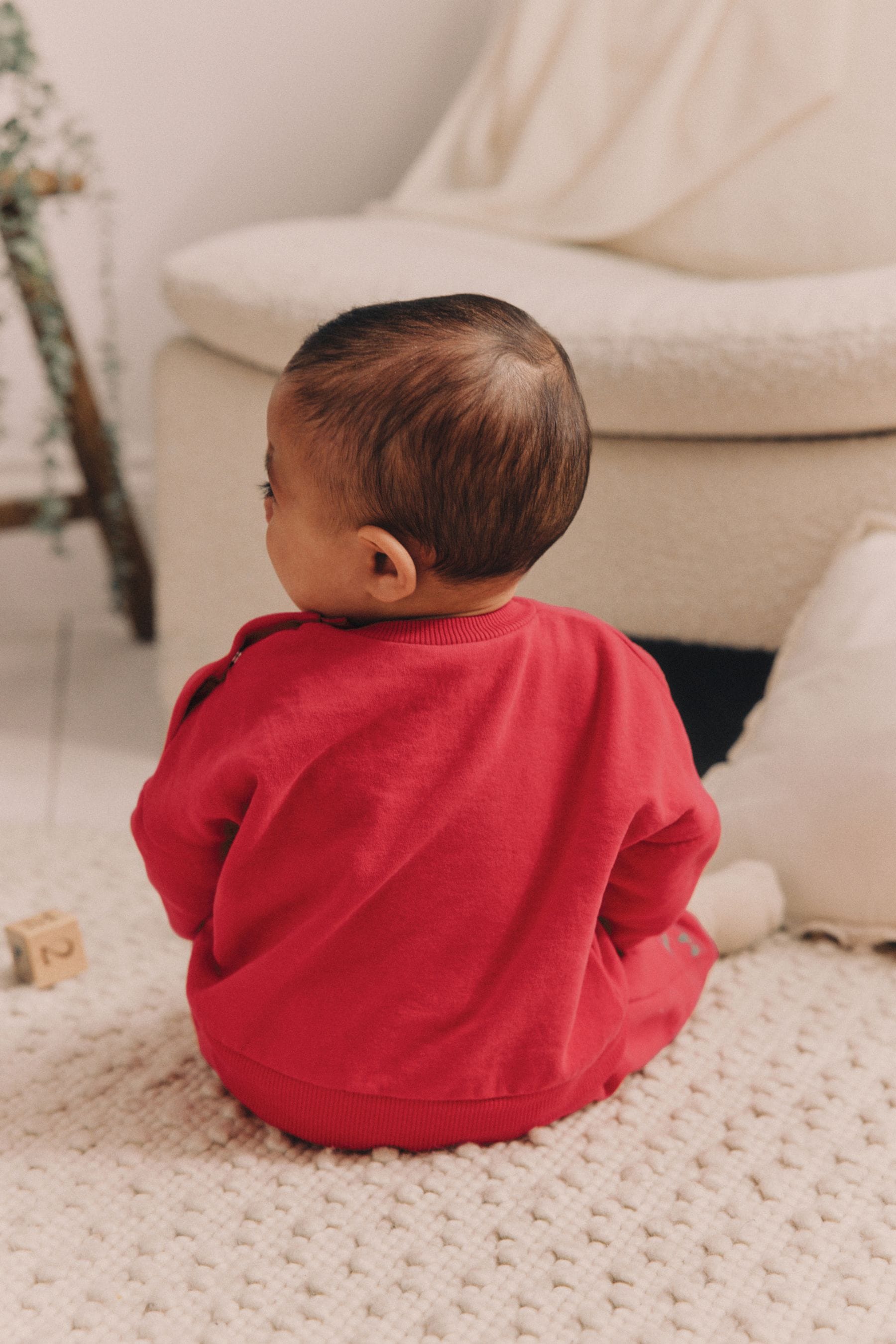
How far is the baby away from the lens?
1.74ft

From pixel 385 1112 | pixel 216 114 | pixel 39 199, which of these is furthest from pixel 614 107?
pixel 385 1112

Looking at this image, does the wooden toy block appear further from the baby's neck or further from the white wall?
the white wall

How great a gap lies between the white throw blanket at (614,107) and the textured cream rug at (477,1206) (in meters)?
0.97

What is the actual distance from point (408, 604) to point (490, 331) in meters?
0.13

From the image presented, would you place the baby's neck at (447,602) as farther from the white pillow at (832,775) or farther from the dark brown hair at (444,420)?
the white pillow at (832,775)

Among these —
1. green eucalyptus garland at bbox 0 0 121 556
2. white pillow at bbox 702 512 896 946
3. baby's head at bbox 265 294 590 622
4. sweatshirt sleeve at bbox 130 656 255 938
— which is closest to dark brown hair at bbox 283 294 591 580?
baby's head at bbox 265 294 590 622

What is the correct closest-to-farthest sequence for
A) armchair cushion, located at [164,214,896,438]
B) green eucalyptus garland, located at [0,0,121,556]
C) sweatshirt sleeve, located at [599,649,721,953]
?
sweatshirt sleeve, located at [599,649,721,953] → armchair cushion, located at [164,214,896,438] → green eucalyptus garland, located at [0,0,121,556]

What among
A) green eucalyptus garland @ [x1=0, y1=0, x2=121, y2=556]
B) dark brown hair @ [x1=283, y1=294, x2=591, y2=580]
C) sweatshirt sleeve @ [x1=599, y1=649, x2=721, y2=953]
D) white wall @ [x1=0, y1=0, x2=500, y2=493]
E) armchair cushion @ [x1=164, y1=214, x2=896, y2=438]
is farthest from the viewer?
white wall @ [x1=0, y1=0, x2=500, y2=493]

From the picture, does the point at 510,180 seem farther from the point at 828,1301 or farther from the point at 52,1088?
the point at 828,1301

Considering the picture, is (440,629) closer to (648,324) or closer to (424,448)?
(424,448)

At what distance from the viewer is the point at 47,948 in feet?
2.82

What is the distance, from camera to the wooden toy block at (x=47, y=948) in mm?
850

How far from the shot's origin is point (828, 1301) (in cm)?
58

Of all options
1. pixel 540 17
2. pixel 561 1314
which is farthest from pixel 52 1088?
pixel 540 17
